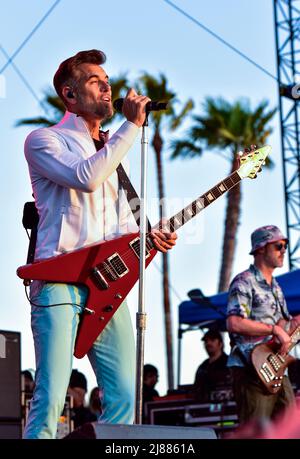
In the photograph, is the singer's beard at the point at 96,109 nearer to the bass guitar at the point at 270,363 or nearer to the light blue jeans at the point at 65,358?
the light blue jeans at the point at 65,358

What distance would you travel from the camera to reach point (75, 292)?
13.5ft

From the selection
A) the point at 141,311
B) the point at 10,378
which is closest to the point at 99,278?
the point at 141,311

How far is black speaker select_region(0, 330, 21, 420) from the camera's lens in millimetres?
6926

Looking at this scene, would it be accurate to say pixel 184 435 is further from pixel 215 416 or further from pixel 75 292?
pixel 215 416

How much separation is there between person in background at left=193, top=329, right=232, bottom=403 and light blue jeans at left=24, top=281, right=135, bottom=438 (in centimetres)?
590

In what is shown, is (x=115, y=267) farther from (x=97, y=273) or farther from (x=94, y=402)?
(x=94, y=402)

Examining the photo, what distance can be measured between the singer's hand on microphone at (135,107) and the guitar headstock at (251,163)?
1.06 metres

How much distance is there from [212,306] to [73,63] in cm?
770

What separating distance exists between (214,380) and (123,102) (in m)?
6.17

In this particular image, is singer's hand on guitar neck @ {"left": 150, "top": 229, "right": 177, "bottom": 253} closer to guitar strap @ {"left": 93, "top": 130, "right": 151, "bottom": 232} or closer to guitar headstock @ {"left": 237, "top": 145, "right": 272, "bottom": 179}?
guitar strap @ {"left": 93, "top": 130, "right": 151, "bottom": 232}

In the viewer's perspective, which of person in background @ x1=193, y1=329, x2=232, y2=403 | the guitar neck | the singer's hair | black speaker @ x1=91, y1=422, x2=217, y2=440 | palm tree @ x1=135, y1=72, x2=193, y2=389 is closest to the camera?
black speaker @ x1=91, y1=422, x2=217, y2=440

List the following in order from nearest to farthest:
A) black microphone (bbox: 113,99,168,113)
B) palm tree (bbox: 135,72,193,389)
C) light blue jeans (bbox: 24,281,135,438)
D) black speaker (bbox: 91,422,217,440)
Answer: black speaker (bbox: 91,422,217,440) → light blue jeans (bbox: 24,281,135,438) → black microphone (bbox: 113,99,168,113) → palm tree (bbox: 135,72,193,389)

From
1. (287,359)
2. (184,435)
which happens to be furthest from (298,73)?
(184,435)

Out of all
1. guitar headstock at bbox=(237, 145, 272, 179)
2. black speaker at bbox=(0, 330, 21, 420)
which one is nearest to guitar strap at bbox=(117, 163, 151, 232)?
guitar headstock at bbox=(237, 145, 272, 179)
